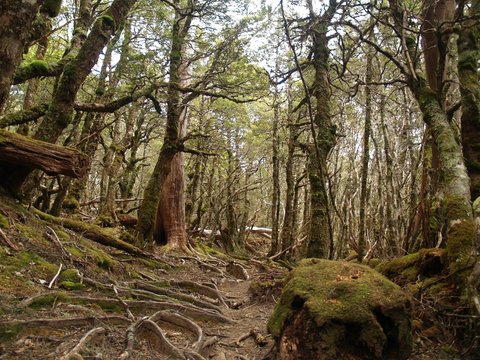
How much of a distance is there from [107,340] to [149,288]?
2.69 metres

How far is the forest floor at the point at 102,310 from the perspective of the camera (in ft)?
10.4

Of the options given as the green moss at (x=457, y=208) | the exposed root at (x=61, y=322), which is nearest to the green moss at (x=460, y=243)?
the green moss at (x=457, y=208)

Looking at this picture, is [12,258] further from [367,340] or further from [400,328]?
[400,328]

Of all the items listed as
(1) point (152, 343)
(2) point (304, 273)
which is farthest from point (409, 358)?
(1) point (152, 343)

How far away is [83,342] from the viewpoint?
9.95ft

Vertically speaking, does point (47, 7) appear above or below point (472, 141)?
above

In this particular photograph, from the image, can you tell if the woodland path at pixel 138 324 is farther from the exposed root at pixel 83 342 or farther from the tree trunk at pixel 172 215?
the tree trunk at pixel 172 215

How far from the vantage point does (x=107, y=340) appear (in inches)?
136

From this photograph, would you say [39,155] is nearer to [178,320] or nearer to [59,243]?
[59,243]

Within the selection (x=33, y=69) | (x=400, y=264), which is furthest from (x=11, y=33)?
(x=400, y=264)

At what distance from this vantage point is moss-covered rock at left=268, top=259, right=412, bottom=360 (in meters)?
3.29

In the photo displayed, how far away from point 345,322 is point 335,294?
32 cm

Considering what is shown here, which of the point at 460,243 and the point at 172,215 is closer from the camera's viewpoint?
the point at 460,243

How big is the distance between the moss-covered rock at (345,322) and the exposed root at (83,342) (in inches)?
68.9
